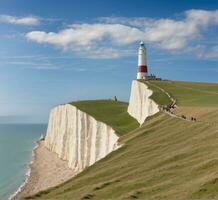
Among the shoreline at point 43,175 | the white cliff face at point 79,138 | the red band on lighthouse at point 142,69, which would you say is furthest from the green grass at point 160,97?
the red band on lighthouse at point 142,69

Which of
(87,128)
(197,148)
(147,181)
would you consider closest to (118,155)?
(197,148)

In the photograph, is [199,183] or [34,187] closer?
[199,183]

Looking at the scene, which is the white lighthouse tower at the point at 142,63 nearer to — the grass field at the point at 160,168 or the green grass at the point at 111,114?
the green grass at the point at 111,114

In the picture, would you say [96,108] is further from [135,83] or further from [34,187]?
[34,187]

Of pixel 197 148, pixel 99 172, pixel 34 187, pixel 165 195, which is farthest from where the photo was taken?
pixel 34 187

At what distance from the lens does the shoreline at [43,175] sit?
61.4 metres

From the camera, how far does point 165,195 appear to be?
24.8 meters

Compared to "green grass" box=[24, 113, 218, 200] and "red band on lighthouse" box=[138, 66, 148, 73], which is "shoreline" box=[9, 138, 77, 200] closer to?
"green grass" box=[24, 113, 218, 200]

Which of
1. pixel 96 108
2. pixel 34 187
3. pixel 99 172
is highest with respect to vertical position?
pixel 96 108

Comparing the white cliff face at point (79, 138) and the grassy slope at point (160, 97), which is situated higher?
the grassy slope at point (160, 97)

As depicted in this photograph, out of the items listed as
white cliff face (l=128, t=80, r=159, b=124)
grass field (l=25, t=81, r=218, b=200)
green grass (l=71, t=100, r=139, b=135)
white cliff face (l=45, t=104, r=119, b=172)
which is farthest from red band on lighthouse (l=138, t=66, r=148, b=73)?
grass field (l=25, t=81, r=218, b=200)

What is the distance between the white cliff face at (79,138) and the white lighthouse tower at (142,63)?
1834cm

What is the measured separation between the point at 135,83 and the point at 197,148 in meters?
65.2

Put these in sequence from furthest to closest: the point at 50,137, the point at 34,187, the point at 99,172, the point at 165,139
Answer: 1. the point at 50,137
2. the point at 34,187
3. the point at 165,139
4. the point at 99,172
